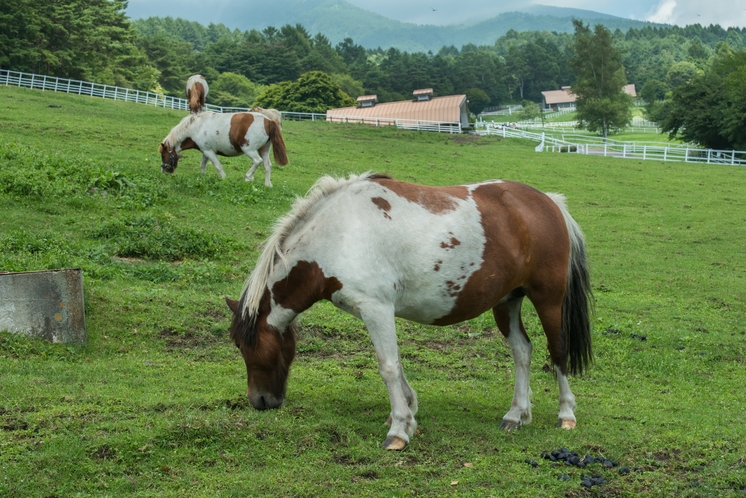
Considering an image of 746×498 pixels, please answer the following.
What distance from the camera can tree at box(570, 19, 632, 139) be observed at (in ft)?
196

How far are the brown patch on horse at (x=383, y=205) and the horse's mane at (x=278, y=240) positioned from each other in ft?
1.17

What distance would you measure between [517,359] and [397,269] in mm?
1762

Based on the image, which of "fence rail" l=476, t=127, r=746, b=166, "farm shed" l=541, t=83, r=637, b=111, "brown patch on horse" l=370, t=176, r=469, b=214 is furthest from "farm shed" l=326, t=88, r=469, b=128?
"farm shed" l=541, t=83, r=637, b=111

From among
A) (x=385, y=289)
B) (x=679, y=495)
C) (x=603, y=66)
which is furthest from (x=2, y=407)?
(x=603, y=66)

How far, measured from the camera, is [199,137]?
18141 millimetres

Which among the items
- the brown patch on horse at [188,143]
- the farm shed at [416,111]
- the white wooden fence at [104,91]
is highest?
the farm shed at [416,111]

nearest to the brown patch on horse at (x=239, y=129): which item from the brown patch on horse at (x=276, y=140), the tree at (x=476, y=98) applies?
the brown patch on horse at (x=276, y=140)

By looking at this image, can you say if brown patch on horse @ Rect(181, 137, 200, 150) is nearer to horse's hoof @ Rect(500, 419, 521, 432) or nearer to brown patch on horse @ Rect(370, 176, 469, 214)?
brown patch on horse @ Rect(370, 176, 469, 214)

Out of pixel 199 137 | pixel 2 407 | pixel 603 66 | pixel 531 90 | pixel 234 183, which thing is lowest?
pixel 2 407

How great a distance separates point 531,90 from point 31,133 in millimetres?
119208

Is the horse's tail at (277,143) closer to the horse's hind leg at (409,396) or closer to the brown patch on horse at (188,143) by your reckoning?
the brown patch on horse at (188,143)

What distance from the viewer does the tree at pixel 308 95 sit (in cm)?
5888

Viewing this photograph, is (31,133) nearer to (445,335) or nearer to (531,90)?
(445,335)

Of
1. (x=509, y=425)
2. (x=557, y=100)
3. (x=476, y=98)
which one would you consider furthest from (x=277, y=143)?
(x=557, y=100)
